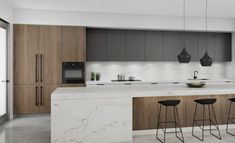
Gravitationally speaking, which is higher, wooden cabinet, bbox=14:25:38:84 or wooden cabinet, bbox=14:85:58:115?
wooden cabinet, bbox=14:25:38:84

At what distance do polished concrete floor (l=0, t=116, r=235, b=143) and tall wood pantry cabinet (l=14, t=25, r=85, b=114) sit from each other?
0.76 meters

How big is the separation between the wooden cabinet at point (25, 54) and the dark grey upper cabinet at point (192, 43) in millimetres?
4673

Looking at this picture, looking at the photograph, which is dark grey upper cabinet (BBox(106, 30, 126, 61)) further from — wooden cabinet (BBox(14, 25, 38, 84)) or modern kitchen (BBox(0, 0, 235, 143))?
wooden cabinet (BBox(14, 25, 38, 84))

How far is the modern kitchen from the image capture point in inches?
149

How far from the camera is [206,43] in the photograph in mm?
7078

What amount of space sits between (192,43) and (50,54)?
14.9 ft

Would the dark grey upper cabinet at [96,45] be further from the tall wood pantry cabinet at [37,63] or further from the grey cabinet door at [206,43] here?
the grey cabinet door at [206,43]

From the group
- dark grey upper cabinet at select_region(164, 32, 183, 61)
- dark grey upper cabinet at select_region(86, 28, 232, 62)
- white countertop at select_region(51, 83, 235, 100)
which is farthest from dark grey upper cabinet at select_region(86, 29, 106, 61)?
white countertop at select_region(51, 83, 235, 100)

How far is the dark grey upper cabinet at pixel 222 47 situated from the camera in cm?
715

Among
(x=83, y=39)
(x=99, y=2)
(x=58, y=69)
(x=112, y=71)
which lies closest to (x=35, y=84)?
(x=58, y=69)

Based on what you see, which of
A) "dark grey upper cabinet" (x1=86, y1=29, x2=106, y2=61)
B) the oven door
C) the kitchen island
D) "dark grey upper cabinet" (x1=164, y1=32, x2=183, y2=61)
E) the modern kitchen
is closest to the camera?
the kitchen island

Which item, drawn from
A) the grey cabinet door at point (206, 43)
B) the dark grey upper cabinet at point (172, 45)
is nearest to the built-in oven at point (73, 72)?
the dark grey upper cabinet at point (172, 45)

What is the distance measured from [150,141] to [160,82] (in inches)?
112

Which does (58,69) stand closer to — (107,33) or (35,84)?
(35,84)
